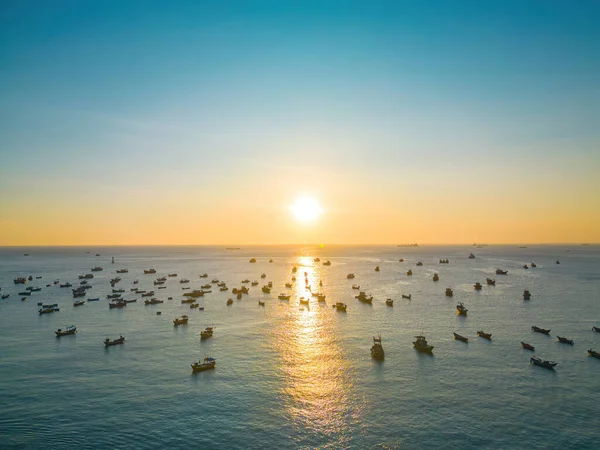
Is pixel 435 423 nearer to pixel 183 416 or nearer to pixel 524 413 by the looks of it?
pixel 524 413

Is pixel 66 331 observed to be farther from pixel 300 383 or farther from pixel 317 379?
pixel 317 379

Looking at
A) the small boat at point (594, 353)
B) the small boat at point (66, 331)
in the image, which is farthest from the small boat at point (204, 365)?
the small boat at point (594, 353)

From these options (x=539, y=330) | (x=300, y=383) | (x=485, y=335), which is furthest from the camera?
(x=539, y=330)

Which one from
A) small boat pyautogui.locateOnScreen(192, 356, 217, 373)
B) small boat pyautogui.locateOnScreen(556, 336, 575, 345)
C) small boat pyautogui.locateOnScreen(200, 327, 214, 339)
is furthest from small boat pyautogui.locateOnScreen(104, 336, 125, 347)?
small boat pyautogui.locateOnScreen(556, 336, 575, 345)

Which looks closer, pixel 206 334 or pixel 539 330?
pixel 206 334

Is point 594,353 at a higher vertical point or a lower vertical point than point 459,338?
higher

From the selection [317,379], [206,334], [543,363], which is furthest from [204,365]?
[543,363]

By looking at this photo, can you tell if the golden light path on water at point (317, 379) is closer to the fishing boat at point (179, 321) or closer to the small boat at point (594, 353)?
the fishing boat at point (179, 321)
